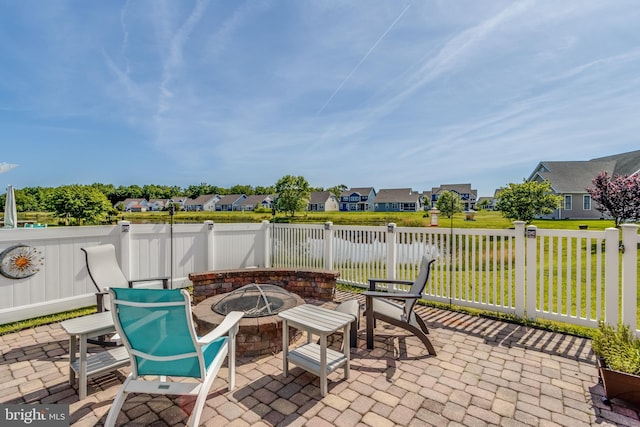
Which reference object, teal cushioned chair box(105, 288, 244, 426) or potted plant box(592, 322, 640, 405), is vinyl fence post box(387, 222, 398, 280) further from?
teal cushioned chair box(105, 288, 244, 426)

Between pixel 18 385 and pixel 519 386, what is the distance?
15.5ft

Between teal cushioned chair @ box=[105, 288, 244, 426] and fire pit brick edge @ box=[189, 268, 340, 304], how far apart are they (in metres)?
3.27

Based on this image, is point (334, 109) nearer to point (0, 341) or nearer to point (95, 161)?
point (0, 341)

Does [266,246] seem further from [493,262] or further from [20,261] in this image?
[493,262]

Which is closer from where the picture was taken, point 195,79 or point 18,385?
point 18,385

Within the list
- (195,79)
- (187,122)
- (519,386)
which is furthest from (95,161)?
(519,386)

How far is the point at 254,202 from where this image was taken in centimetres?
6425

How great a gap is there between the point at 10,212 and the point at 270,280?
4996mm

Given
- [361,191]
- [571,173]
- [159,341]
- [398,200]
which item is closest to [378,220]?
[571,173]

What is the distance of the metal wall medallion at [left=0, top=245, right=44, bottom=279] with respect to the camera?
4.06 m

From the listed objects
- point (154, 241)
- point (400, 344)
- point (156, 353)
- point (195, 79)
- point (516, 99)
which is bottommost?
point (400, 344)

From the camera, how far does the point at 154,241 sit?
5594 millimetres

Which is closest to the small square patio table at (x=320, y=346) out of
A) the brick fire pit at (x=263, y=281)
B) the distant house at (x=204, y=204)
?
the brick fire pit at (x=263, y=281)

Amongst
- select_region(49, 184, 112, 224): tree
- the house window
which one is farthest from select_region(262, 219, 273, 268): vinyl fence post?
select_region(49, 184, 112, 224): tree
